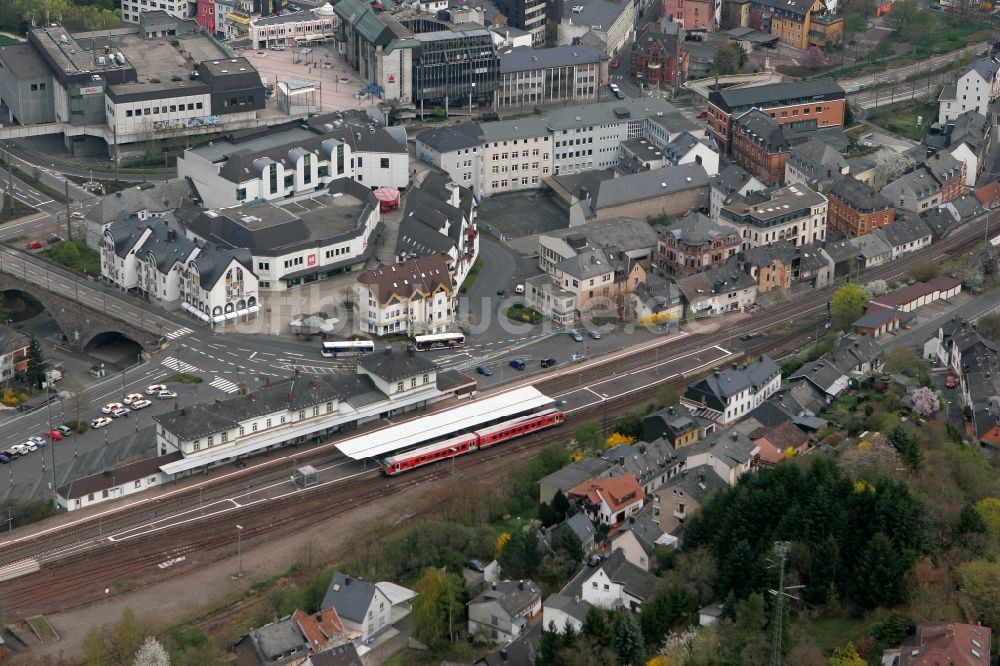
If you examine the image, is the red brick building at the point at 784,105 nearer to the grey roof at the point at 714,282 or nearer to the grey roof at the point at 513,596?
the grey roof at the point at 714,282

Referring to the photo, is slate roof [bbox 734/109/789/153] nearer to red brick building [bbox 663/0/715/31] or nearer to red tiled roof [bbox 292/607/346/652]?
red brick building [bbox 663/0/715/31]

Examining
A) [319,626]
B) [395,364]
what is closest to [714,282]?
[395,364]

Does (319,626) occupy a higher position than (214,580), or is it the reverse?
(319,626)

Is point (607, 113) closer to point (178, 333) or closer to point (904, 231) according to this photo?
point (904, 231)

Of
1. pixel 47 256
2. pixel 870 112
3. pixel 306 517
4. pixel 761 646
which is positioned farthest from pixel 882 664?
pixel 870 112

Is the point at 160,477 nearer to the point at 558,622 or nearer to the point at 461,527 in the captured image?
Result: the point at 461,527

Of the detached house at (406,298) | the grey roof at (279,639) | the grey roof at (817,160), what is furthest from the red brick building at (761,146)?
the grey roof at (279,639)

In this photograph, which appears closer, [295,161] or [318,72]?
[295,161]
